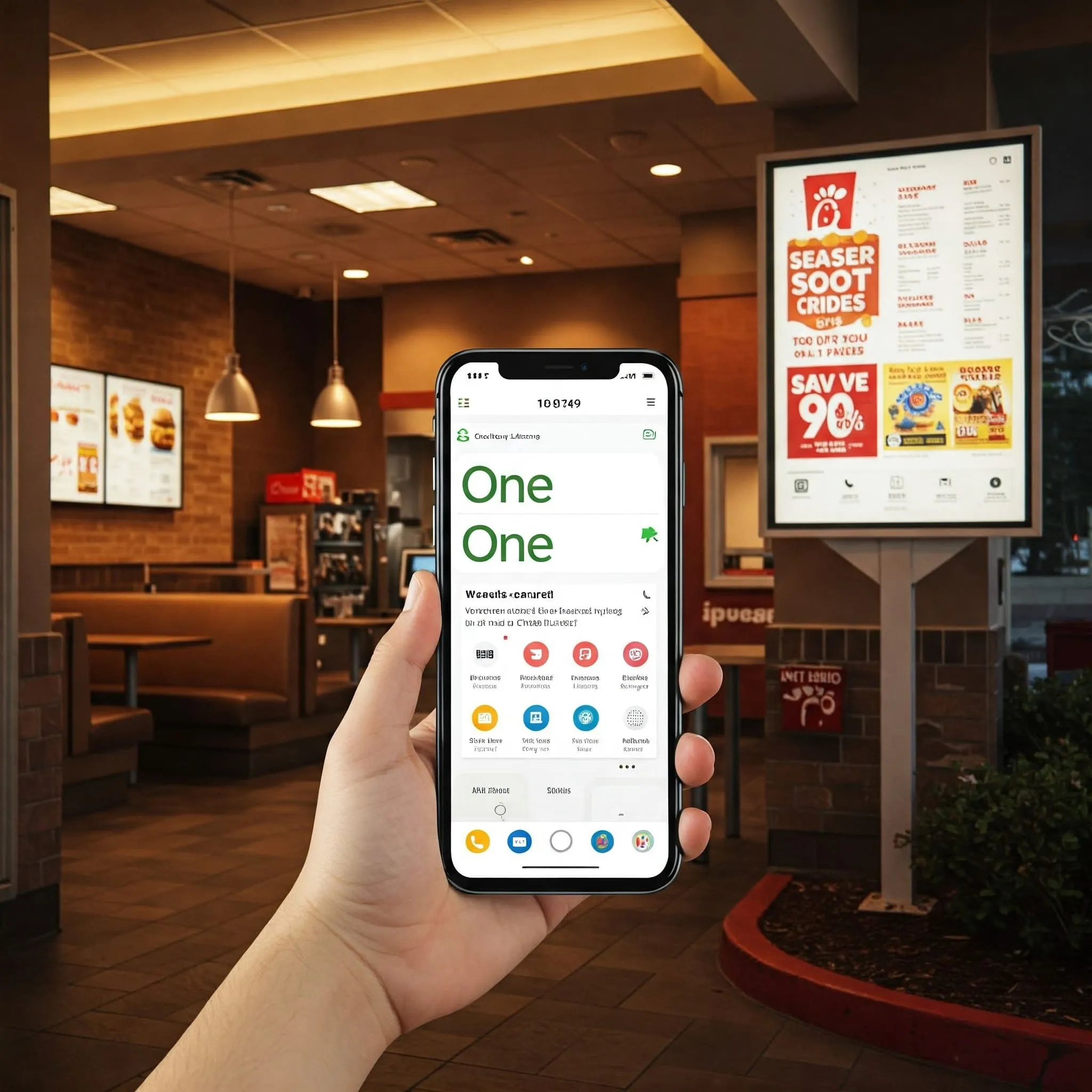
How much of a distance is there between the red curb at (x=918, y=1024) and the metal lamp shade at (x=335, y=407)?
19.8 ft

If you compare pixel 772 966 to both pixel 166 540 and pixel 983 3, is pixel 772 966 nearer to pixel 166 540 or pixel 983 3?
pixel 983 3

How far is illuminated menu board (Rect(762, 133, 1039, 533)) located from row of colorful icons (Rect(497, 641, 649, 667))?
284cm

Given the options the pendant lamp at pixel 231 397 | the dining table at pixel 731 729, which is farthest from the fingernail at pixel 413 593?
the pendant lamp at pixel 231 397

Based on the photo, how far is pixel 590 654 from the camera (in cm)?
119

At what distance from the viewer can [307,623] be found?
298 inches

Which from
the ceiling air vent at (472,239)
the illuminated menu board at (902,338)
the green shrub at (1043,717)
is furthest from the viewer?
the ceiling air vent at (472,239)

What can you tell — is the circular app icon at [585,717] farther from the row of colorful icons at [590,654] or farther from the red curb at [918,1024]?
the red curb at [918,1024]

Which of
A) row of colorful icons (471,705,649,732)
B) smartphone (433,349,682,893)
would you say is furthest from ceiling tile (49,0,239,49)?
row of colorful icons (471,705,649,732)

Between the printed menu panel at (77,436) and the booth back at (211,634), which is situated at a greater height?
the printed menu panel at (77,436)

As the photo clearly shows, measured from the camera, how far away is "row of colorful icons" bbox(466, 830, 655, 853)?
3.77 feet

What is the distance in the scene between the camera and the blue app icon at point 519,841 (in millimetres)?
1156

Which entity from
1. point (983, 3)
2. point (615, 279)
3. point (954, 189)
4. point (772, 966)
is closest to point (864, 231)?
point (954, 189)

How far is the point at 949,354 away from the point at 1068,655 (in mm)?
3872

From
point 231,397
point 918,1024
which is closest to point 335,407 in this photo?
point 231,397
